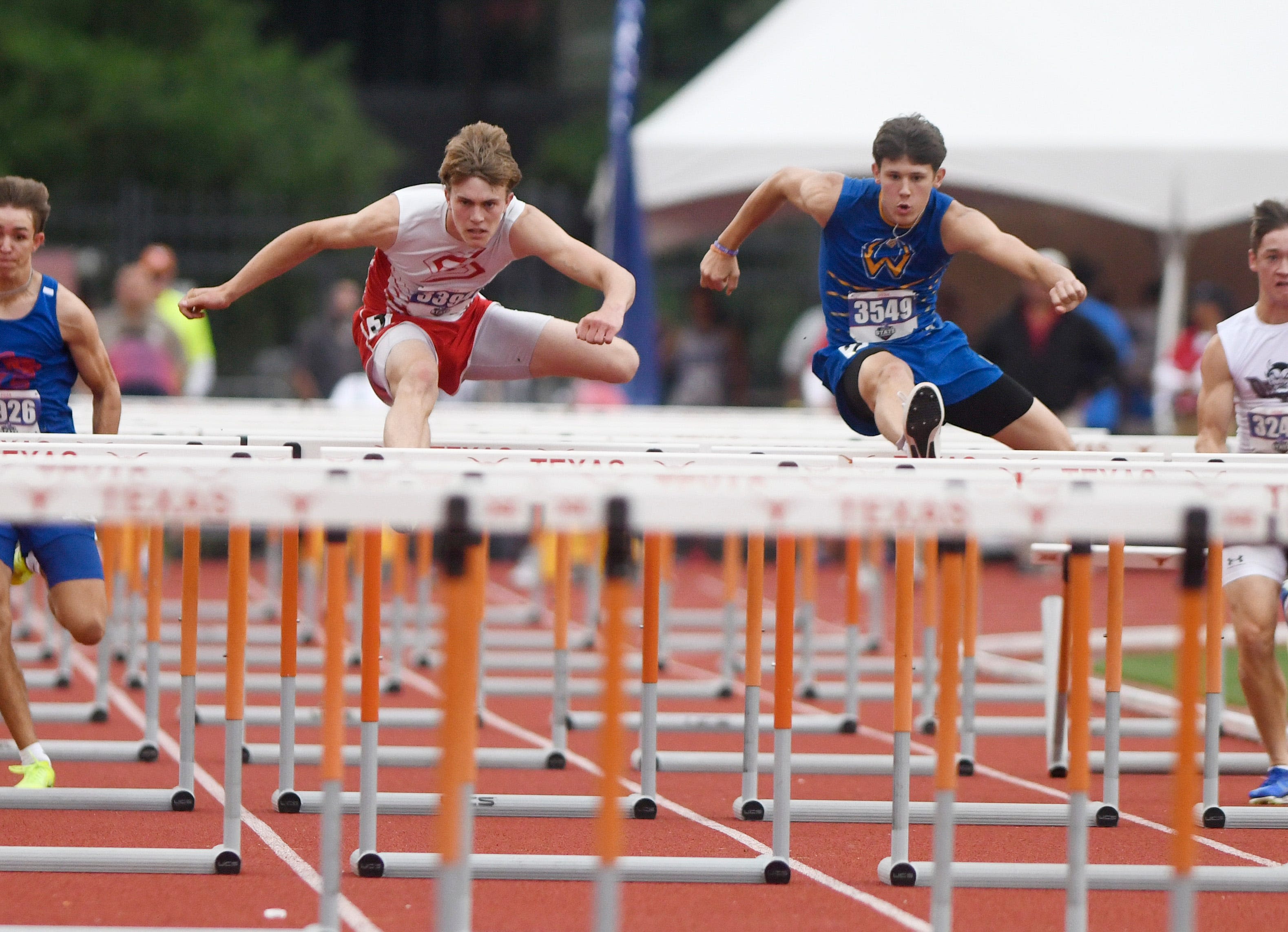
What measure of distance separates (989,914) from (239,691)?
6.83 feet

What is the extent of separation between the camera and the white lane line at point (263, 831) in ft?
14.8

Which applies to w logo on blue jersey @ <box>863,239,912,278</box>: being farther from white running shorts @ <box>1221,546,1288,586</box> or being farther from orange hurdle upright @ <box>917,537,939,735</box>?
white running shorts @ <box>1221,546,1288,586</box>

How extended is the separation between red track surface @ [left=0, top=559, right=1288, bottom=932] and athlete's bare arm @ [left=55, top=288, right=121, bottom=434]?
129 cm

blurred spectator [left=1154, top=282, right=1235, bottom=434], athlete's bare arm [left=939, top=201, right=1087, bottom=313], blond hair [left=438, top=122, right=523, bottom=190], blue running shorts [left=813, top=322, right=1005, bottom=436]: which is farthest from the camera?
blurred spectator [left=1154, top=282, right=1235, bottom=434]

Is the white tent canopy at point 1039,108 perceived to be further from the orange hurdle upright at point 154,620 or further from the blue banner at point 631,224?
the orange hurdle upright at point 154,620

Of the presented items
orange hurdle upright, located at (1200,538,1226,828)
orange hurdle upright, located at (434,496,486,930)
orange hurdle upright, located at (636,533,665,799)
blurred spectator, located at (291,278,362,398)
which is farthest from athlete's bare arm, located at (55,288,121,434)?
blurred spectator, located at (291,278,362,398)

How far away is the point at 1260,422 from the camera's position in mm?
5859

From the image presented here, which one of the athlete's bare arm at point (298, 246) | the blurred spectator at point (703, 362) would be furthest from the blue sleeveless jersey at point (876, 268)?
the blurred spectator at point (703, 362)

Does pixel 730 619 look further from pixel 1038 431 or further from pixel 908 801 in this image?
pixel 908 801

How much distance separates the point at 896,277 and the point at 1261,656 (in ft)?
5.56

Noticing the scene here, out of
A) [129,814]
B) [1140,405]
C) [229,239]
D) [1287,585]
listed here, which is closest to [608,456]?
[129,814]

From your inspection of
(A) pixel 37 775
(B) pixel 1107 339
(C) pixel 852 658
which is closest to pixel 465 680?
(A) pixel 37 775

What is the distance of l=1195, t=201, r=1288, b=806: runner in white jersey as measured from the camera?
5.68 metres

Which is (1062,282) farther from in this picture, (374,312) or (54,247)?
(54,247)
